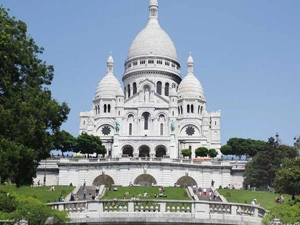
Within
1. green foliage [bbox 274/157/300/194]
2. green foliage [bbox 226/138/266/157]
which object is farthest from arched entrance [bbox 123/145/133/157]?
green foliage [bbox 274/157/300/194]

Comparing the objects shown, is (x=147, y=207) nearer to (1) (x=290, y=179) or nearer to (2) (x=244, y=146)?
(1) (x=290, y=179)

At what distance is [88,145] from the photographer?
293 ft

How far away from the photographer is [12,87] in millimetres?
27812

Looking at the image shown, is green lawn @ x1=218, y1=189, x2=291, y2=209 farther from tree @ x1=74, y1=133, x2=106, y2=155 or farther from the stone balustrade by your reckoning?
tree @ x1=74, y1=133, x2=106, y2=155

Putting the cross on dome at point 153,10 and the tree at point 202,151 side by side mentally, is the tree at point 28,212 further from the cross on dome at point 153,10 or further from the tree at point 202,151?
the cross on dome at point 153,10

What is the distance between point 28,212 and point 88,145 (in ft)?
228

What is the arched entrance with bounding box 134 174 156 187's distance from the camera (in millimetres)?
68312

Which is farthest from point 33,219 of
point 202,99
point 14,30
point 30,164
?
point 202,99

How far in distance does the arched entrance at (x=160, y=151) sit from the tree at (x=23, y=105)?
65010 mm

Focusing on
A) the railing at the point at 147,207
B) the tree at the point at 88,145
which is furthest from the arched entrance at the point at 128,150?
the railing at the point at 147,207

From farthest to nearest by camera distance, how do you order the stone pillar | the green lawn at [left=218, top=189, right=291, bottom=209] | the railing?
1. the stone pillar
2. the green lawn at [left=218, top=189, right=291, bottom=209]
3. the railing

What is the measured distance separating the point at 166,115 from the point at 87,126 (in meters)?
14.8

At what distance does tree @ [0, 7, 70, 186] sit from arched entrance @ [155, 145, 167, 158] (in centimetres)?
6501

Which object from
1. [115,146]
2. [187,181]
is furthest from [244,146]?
[187,181]
